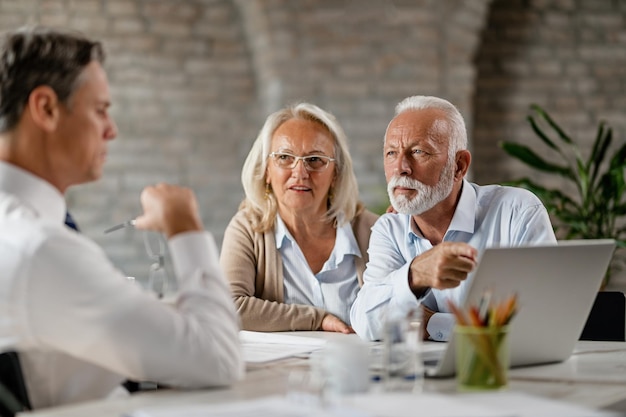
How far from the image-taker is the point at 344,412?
1328 mm

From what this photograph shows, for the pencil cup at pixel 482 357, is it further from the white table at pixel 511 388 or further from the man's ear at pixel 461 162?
the man's ear at pixel 461 162

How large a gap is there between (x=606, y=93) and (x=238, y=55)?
2.37 metres

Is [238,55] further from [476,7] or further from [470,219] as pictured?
[470,219]

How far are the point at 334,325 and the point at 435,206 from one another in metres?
0.47

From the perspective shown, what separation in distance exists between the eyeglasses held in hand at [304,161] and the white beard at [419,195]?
62 centimetres

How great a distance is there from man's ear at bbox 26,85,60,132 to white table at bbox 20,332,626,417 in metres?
0.49

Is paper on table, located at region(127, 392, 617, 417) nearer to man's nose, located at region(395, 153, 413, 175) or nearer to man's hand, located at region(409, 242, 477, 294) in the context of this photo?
man's hand, located at region(409, 242, 477, 294)

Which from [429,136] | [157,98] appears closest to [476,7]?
[157,98]

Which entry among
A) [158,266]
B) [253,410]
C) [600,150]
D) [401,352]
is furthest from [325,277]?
[600,150]

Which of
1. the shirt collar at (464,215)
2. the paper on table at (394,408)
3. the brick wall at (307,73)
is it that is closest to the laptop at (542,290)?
the paper on table at (394,408)

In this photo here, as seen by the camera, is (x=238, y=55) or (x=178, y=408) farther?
(x=238, y=55)

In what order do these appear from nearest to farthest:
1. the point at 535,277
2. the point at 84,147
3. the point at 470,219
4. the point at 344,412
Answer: the point at 344,412, the point at 84,147, the point at 535,277, the point at 470,219

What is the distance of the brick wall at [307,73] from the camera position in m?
5.32

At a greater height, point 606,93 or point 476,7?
point 476,7
